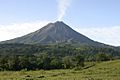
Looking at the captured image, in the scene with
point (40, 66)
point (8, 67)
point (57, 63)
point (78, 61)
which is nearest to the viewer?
point (8, 67)

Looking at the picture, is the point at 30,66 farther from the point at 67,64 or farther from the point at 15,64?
the point at 67,64

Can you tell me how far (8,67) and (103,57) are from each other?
221 ft

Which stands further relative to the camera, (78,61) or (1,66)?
(78,61)

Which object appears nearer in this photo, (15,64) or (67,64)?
(15,64)

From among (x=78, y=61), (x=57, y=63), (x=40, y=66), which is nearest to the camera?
(x=40, y=66)

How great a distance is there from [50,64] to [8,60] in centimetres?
2389

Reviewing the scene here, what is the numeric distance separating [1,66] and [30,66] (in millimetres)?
14183

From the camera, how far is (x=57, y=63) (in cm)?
16062

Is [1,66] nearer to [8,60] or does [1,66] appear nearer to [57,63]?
[8,60]

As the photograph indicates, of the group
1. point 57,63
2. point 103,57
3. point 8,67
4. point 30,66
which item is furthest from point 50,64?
point 103,57

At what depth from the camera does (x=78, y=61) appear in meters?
175

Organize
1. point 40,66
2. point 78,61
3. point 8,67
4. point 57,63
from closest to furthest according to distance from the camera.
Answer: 1. point 8,67
2. point 40,66
3. point 57,63
4. point 78,61

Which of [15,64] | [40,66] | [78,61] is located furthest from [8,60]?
[78,61]

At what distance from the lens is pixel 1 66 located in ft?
463
